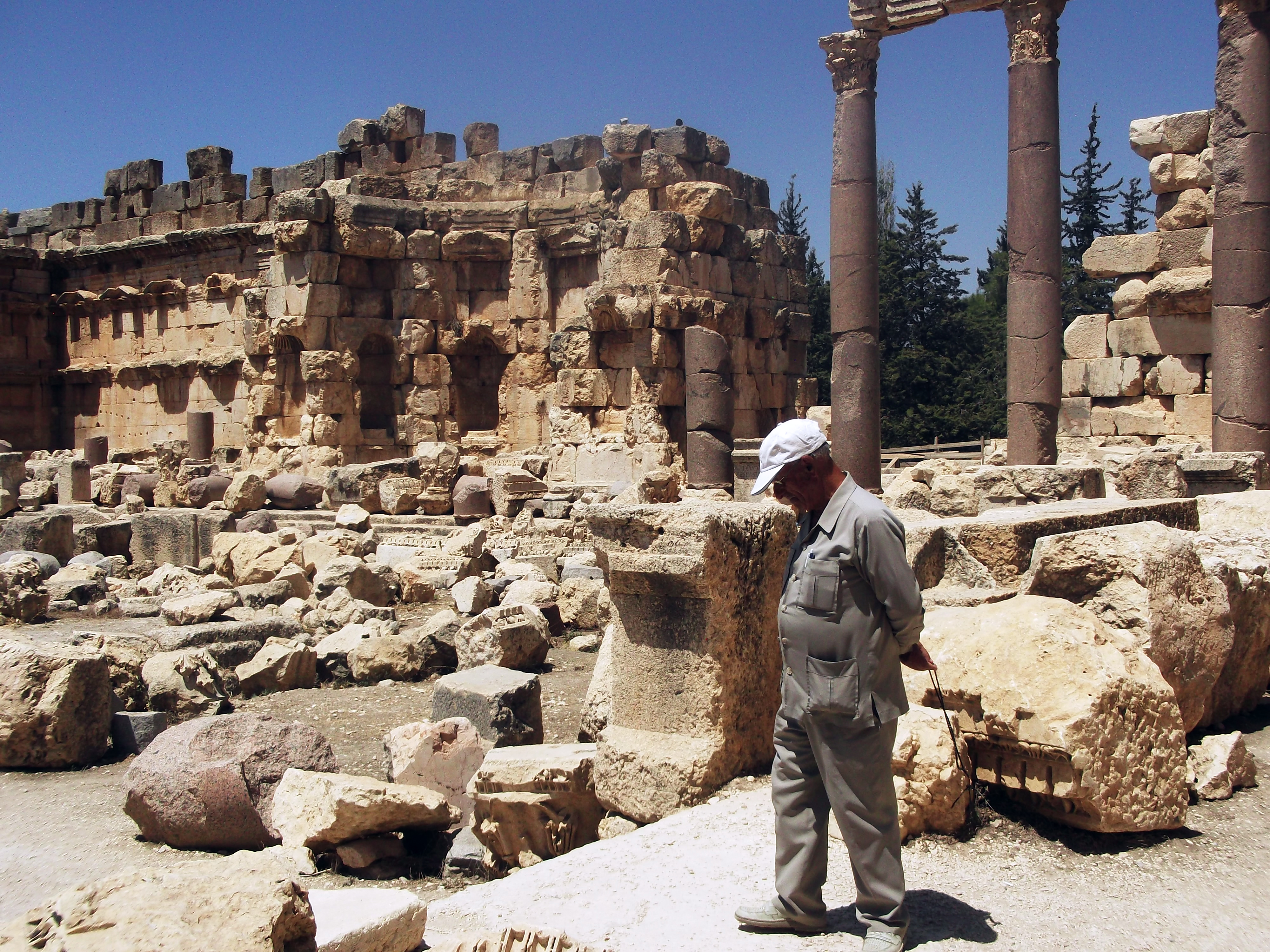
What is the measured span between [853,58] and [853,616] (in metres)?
9.80

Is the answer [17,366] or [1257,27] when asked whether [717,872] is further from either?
[17,366]

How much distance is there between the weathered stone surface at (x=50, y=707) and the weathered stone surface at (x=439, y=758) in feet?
6.72

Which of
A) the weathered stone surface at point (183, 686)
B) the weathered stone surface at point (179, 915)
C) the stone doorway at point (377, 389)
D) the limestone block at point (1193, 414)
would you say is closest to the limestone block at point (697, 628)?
the weathered stone surface at point (179, 915)

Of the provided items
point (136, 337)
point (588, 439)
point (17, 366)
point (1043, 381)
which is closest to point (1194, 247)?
point (1043, 381)

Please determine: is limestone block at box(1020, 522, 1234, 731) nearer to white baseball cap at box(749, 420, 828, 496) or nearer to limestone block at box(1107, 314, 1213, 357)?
white baseball cap at box(749, 420, 828, 496)

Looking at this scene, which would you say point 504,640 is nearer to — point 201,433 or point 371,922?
point 371,922

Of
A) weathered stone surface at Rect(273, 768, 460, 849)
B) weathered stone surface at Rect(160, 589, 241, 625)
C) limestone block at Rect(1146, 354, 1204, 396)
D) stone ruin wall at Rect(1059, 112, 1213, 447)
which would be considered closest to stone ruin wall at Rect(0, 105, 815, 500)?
stone ruin wall at Rect(1059, 112, 1213, 447)

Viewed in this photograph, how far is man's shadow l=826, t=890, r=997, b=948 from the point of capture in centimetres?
312

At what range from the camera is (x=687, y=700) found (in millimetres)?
4340

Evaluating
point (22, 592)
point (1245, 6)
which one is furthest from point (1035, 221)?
point (22, 592)

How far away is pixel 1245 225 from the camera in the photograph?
1051 cm

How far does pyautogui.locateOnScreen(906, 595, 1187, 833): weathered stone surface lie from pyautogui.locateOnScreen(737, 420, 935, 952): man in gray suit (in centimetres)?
82

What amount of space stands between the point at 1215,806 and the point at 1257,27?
8936mm

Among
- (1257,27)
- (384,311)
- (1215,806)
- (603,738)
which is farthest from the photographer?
(384,311)
